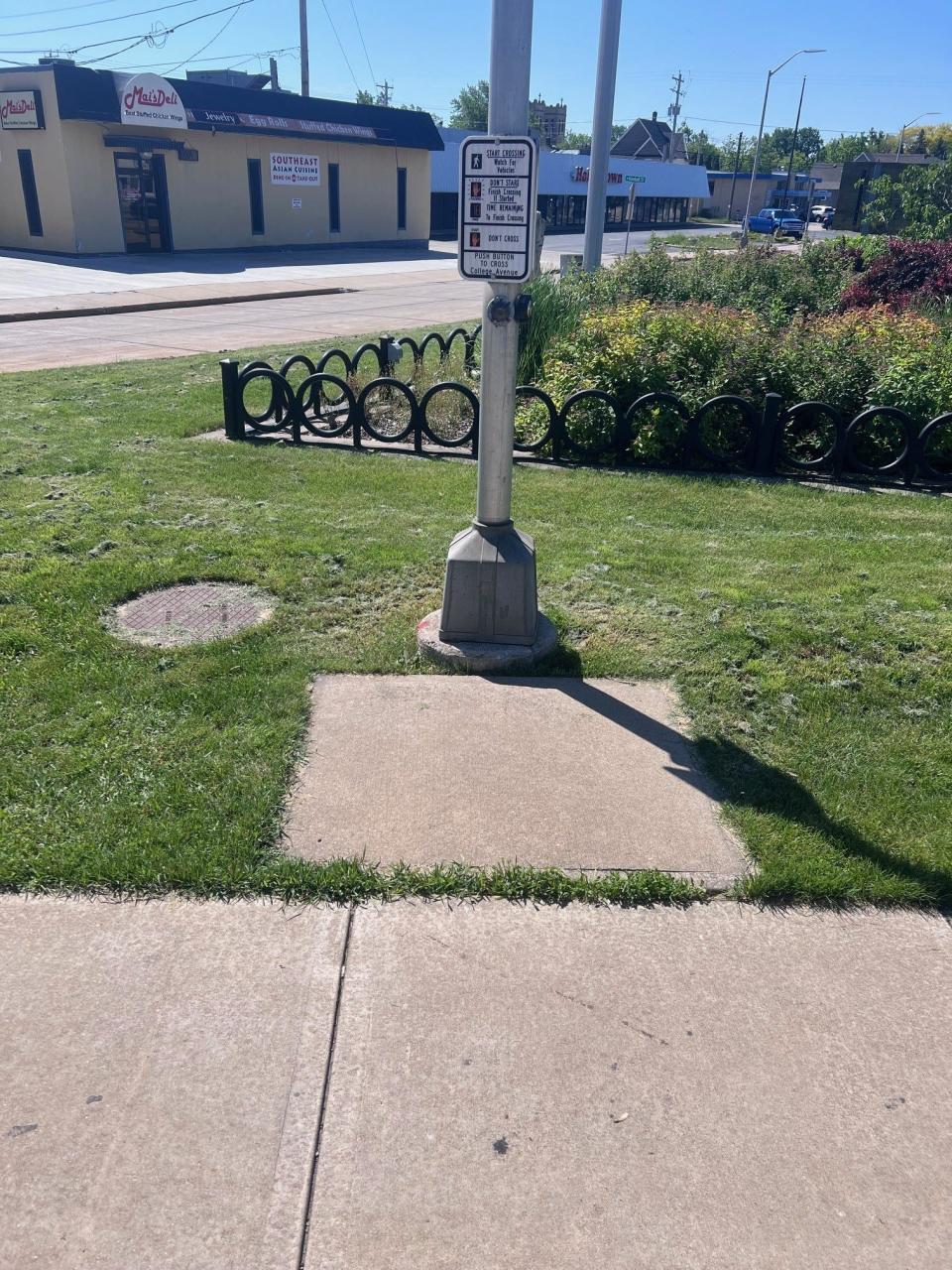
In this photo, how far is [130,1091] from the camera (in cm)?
246

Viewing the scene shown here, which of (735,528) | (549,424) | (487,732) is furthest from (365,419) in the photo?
(487,732)

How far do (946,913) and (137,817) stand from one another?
9.18ft

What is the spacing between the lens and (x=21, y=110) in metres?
28.4

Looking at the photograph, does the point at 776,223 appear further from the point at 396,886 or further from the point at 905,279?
the point at 396,886

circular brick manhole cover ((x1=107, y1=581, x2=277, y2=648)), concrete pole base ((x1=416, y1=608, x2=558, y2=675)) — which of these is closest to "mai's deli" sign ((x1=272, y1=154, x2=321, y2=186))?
circular brick manhole cover ((x1=107, y1=581, x2=277, y2=648))

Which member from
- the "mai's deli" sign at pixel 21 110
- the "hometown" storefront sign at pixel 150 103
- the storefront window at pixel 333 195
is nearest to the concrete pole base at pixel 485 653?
the "hometown" storefront sign at pixel 150 103

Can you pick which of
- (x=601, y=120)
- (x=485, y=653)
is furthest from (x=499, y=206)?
(x=601, y=120)

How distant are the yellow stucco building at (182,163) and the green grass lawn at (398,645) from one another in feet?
81.3

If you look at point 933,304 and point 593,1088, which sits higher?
point 933,304

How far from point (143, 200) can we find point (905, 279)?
24.6 metres

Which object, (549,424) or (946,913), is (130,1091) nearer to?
(946,913)

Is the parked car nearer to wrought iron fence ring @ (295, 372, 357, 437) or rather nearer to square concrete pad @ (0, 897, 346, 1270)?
wrought iron fence ring @ (295, 372, 357, 437)

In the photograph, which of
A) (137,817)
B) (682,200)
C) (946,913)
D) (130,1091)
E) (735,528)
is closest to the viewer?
(130,1091)

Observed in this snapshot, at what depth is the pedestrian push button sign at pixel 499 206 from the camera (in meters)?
4.27
